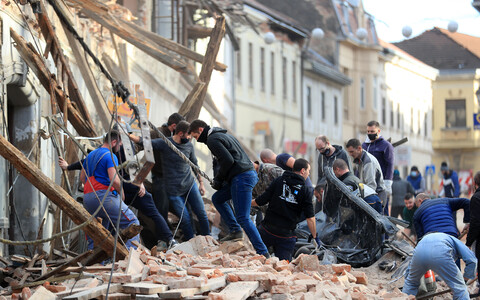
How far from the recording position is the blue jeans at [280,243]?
1354 centimetres

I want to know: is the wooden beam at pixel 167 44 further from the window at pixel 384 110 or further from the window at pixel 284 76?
the window at pixel 384 110

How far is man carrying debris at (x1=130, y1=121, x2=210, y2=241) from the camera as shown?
558 inches

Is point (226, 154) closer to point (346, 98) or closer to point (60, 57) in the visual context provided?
point (60, 57)

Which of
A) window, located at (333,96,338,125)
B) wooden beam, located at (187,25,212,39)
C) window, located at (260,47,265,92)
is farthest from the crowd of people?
window, located at (333,96,338,125)

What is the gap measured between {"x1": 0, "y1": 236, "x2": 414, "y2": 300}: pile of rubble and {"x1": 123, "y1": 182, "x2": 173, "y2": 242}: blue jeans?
40.6 inches

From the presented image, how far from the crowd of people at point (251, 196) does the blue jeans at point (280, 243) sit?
12 millimetres

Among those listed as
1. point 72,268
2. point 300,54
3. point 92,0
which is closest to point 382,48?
point 300,54

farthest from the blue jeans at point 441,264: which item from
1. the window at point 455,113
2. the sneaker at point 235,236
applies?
the window at point 455,113

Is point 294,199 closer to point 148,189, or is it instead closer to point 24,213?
point 148,189

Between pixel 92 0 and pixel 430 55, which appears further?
pixel 430 55

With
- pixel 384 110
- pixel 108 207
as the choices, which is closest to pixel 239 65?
pixel 384 110

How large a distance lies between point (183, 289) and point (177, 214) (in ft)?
15.8

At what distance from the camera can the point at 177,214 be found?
14.5 meters

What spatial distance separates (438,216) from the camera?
12953 millimetres
